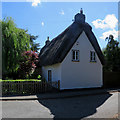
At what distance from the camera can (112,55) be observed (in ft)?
61.6

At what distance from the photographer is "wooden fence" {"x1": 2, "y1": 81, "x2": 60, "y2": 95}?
Answer: 407 inches

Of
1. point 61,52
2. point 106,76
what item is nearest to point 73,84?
point 61,52

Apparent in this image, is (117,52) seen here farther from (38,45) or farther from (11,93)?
(38,45)

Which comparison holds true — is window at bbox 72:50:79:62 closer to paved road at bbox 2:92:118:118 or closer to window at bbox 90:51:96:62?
window at bbox 90:51:96:62

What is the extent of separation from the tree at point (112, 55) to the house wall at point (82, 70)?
5.06 m

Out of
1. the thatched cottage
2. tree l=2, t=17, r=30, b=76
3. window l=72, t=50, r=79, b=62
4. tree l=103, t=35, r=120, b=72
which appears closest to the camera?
Answer: the thatched cottage

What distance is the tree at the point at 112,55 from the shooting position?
18.4 metres

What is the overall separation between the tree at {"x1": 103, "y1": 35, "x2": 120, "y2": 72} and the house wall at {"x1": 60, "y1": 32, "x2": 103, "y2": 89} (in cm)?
506

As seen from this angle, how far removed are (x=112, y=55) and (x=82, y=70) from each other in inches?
321

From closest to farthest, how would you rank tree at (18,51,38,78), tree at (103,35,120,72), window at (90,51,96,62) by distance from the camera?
tree at (18,51,38,78)
window at (90,51,96,62)
tree at (103,35,120,72)

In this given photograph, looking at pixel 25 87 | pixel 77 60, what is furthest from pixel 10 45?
pixel 77 60

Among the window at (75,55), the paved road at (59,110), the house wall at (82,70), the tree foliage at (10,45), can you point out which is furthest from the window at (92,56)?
the tree foliage at (10,45)

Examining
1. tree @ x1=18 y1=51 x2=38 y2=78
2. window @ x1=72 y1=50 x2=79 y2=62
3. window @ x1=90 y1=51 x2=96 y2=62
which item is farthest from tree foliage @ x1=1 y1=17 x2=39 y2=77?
window @ x1=90 y1=51 x2=96 y2=62

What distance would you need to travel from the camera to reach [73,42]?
12.9 meters
